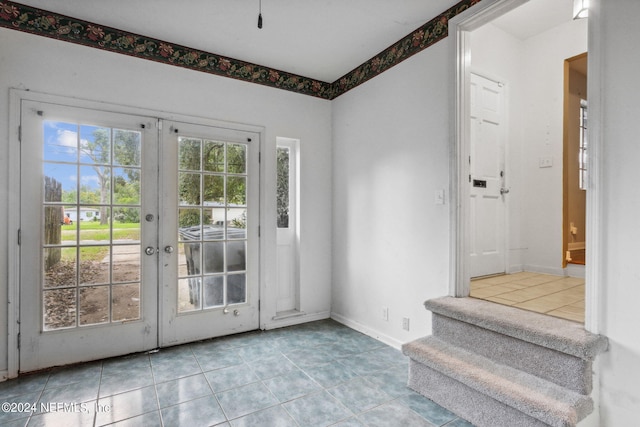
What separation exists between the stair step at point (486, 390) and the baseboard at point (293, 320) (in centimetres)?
159

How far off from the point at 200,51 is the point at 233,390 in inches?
114

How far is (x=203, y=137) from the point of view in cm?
313

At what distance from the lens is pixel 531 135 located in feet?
11.8

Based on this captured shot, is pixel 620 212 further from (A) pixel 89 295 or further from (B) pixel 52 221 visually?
(B) pixel 52 221

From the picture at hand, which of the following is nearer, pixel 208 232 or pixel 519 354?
pixel 519 354

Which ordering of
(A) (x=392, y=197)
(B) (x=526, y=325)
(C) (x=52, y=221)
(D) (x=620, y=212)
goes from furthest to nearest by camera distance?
(A) (x=392, y=197)
(C) (x=52, y=221)
(B) (x=526, y=325)
(D) (x=620, y=212)

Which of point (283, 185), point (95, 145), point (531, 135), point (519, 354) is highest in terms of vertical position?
point (531, 135)

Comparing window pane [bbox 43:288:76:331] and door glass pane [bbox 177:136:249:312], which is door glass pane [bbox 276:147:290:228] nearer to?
door glass pane [bbox 177:136:249:312]

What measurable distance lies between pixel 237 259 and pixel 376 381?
1.73m

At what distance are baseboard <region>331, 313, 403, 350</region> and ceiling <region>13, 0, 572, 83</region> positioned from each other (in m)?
2.68

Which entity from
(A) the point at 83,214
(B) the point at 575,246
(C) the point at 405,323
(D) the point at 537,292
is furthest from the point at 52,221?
(B) the point at 575,246

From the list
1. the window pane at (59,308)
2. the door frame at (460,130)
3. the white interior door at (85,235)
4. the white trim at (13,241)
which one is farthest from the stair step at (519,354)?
the white trim at (13,241)

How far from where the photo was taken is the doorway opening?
3.20 meters

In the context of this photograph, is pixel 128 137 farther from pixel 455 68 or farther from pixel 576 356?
pixel 576 356
